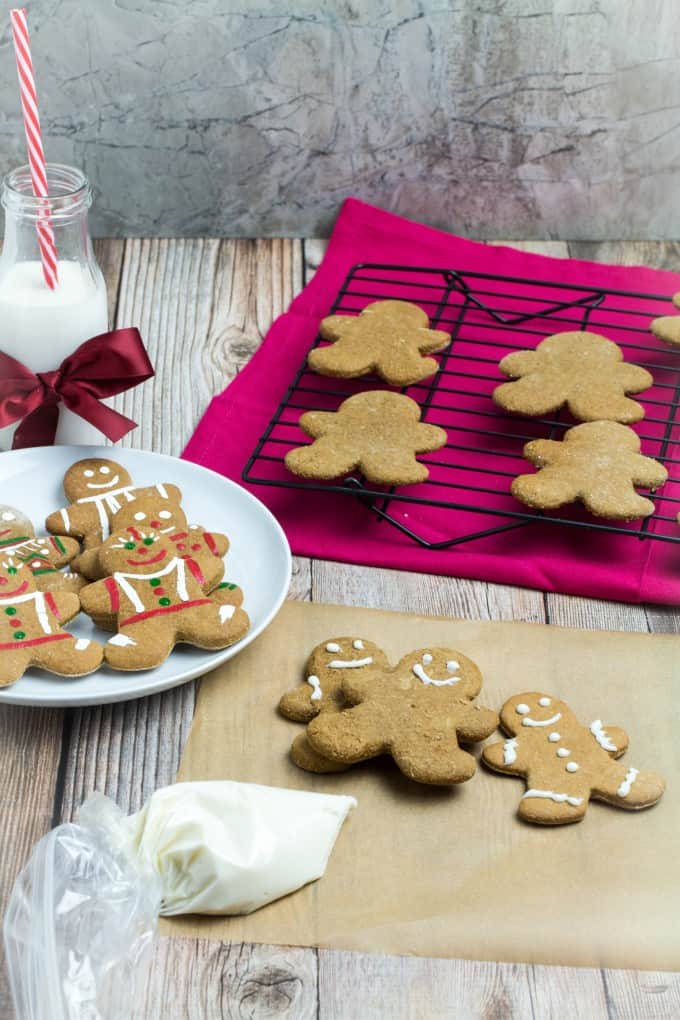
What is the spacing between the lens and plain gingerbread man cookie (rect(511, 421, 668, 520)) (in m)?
1.26

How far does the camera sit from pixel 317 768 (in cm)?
101

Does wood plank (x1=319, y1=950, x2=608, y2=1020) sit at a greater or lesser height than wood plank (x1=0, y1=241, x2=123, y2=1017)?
lesser

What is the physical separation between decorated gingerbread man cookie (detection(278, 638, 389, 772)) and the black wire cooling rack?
210mm

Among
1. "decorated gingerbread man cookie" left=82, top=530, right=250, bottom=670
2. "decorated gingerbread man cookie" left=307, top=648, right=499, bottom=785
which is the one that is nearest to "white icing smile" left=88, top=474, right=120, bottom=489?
"decorated gingerbread man cookie" left=82, top=530, right=250, bottom=670

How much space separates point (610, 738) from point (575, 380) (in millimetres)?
544

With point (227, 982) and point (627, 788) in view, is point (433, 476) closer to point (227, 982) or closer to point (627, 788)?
point (627, 788)

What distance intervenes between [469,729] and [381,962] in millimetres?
209

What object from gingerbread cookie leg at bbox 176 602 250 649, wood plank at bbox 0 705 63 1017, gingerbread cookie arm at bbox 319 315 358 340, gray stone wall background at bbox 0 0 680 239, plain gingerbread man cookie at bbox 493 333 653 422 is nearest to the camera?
wood plank at bbox 0 705 63 1017

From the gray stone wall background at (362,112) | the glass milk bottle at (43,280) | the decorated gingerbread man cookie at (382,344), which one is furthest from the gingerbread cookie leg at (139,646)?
the gray stone wall background at (362,112)

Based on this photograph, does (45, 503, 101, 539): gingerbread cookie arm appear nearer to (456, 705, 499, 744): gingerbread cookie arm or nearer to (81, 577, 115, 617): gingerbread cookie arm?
(81, 577, 115, 617): gingerbread cookie arm

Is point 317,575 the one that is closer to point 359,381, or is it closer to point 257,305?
→ point 359,381

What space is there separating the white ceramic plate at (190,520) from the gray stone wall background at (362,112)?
2.14 feet

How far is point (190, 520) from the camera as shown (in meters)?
1.24

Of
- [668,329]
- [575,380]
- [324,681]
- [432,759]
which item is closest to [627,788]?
[432,759]
